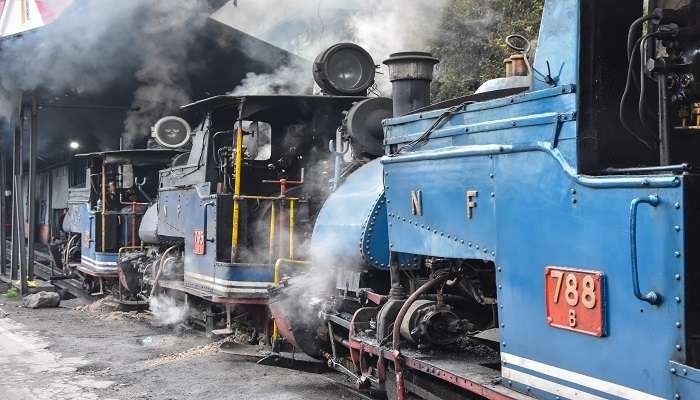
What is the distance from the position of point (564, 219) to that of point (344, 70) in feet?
18.1

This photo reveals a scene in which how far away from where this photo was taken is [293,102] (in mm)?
8406

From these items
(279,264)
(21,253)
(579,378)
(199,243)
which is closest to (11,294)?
(21,253)

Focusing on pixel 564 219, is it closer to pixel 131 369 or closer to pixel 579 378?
pixel 579 378

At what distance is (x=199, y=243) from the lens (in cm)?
884

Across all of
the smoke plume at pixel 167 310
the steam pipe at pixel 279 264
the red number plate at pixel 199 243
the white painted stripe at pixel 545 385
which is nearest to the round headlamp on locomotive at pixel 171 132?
the smoke plume at pixel 167 310

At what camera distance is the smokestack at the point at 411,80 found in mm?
5582

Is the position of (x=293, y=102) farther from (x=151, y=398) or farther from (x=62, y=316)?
(x=62, y=316)

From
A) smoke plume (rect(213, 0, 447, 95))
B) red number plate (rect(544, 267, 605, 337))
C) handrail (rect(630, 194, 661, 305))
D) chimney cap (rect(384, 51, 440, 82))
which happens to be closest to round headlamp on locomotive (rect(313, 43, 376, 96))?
chimney cap (rect(384, 51, 440, 82))

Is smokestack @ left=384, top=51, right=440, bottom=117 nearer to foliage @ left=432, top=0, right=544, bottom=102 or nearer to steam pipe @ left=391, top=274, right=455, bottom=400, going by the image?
steam pipe @ left=391, top=274, right=455, bottom=400

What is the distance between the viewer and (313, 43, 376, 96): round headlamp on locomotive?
812 centimetres

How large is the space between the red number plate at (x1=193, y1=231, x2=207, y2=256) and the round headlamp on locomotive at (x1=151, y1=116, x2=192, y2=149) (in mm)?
4949

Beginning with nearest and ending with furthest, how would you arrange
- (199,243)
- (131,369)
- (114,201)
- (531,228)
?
(531,228)
(131,369)
(199,243)
(114,201)

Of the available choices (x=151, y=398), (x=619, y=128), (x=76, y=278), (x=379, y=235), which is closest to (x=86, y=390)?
(x=151, y=398)

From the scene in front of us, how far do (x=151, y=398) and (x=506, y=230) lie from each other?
157 inches
